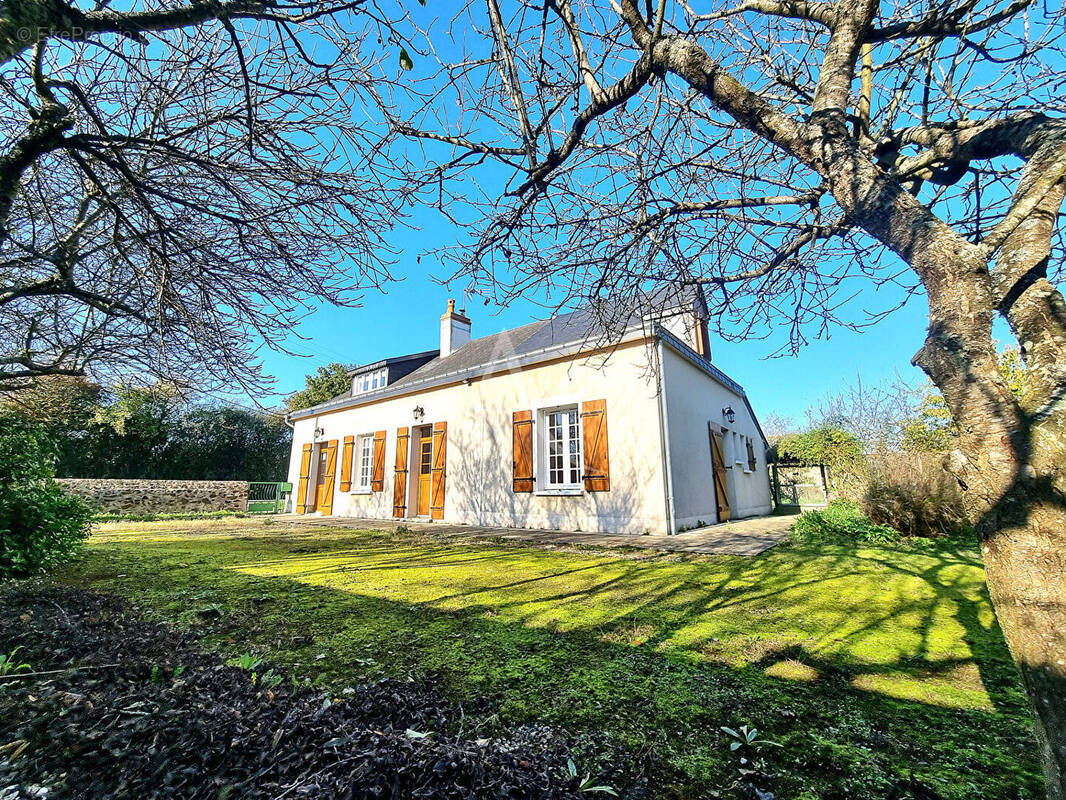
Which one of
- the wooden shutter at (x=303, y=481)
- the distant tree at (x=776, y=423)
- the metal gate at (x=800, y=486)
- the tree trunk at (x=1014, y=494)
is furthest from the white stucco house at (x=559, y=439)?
the distant tree at (x=776, y=423)

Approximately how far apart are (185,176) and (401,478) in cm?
880

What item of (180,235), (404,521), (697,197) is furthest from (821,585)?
(404,521)

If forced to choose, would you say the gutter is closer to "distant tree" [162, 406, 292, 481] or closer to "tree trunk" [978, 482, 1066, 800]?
"tree trunk" [978, 482, 1066, 800]

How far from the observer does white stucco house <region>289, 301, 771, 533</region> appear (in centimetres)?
699

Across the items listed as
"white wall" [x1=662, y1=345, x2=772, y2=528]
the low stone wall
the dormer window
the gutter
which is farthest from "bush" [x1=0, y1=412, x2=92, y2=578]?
the low stone wall

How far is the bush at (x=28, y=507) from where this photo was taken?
3.45m

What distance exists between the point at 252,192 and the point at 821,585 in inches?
206

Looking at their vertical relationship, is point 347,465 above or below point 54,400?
below

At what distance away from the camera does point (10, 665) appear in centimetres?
149

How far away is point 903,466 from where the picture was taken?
6.30 metres

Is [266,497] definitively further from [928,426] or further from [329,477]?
[928,426]

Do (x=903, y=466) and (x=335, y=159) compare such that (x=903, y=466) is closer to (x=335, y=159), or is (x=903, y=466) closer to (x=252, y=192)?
(x=335, y=159)

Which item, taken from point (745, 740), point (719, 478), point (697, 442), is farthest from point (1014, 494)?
point (719, 478)

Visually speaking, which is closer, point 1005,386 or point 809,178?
point 1005,386
